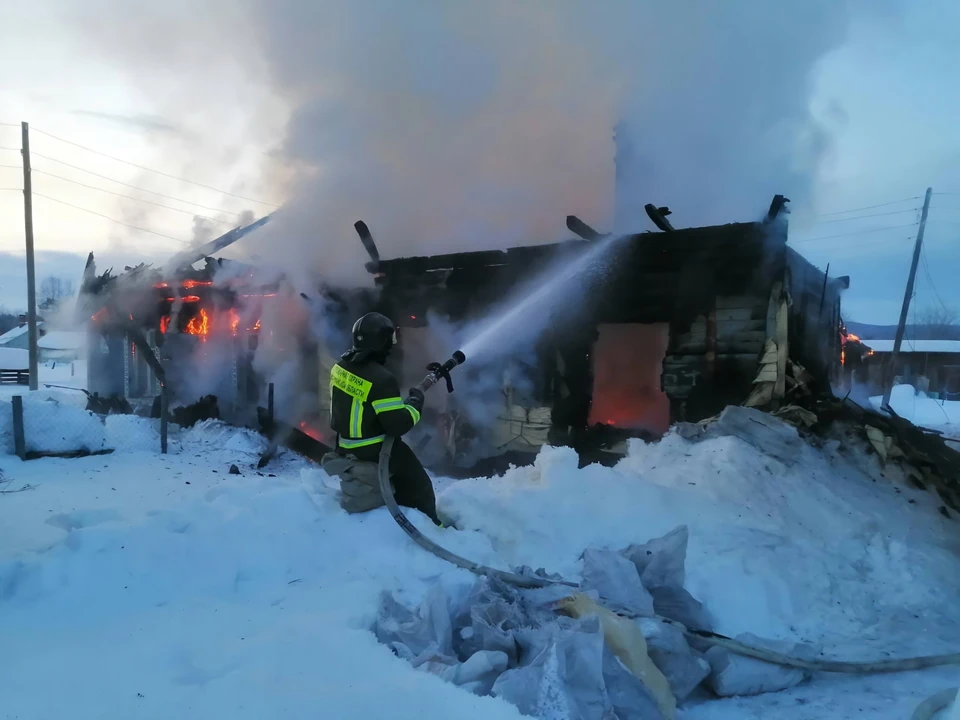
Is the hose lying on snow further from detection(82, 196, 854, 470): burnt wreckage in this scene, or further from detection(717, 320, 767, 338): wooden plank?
detection(717, 320, 767, 338): wooden plank

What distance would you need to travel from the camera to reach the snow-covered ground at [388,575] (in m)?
2.32

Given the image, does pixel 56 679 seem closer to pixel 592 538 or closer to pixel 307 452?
pixel 592 538

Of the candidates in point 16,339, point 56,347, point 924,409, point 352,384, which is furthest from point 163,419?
point 16,339

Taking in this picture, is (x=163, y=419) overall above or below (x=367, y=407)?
below

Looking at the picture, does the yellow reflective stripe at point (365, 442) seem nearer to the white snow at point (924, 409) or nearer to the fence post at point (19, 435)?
the fence post at point (19, 435)

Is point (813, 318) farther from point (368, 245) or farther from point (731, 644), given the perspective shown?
point (731, 644)

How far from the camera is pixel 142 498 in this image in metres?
7.01

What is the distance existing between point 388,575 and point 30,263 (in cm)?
1927

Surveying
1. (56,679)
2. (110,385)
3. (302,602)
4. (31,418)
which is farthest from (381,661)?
(110,385)

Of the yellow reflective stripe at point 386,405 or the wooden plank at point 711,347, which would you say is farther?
the wooden plank at point 711,347

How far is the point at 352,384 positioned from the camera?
14.3 feet

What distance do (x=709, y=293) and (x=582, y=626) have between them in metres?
6.32

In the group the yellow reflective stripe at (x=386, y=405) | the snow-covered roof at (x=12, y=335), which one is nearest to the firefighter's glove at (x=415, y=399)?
the yellow reflective stripe at (x=386, y=405)

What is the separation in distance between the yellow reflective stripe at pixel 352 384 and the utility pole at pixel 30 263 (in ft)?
52.8
